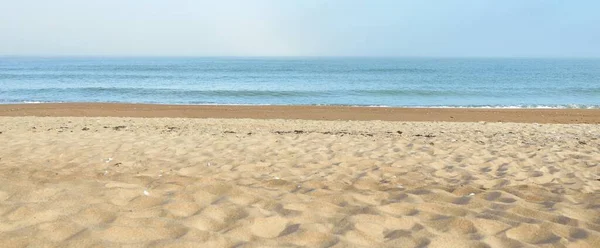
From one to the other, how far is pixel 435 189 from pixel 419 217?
1.31 metres

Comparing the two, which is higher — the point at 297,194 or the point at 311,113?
the point at 297,194

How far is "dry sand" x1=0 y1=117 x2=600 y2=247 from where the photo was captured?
3574 millimetres

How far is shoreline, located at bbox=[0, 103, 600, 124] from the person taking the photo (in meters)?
17.6

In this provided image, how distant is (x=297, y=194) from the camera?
492 centimetres

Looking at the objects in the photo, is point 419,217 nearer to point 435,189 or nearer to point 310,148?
point 435,189

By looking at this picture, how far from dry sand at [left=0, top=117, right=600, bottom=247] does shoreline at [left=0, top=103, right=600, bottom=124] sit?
30.8 ft

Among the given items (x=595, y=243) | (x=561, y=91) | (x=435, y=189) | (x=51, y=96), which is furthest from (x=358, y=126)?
(x=561, y=91)

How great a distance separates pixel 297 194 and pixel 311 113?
571 inches

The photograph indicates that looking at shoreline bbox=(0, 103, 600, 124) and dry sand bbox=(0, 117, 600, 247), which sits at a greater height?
dry sand bbox=(0, 117, 600, 247)

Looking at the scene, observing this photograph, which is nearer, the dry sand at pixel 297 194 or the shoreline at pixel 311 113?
the dry sand at pixel 297 194

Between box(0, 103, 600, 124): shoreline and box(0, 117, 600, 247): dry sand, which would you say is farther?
box(0, 103, 600, 124): shoreline

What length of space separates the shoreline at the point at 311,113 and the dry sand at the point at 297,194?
939cm

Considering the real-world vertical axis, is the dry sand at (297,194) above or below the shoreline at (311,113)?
above

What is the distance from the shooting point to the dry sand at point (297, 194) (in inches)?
141
